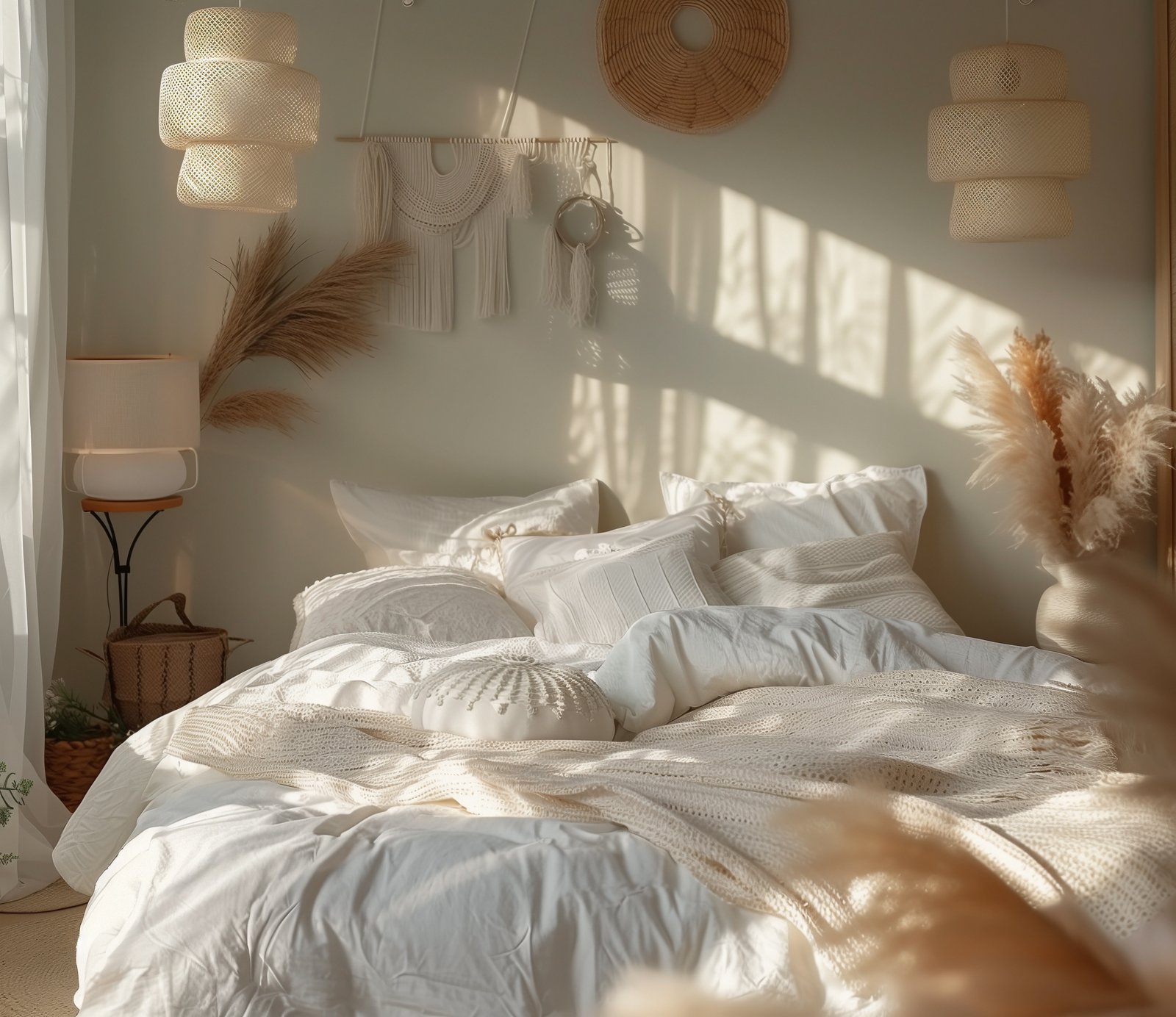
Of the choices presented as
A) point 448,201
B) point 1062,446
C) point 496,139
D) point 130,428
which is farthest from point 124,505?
point 1062,446

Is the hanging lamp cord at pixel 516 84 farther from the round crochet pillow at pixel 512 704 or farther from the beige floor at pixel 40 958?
the beige floor at pixel 40 958

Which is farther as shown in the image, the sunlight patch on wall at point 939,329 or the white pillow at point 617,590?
the sunlight patch on wall at point 939,329

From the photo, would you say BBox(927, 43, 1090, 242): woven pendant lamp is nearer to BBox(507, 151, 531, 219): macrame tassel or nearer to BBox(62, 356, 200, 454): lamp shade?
BBox(507, 151, 531, 219): macrame tassel

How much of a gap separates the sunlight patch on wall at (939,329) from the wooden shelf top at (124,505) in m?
2.39

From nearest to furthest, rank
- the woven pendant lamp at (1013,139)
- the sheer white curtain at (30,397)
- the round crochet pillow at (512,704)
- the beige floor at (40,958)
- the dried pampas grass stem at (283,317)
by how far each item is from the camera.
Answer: the round crochet pillow at (512,704) < the beige floor at (40,958) < the sheer white curtain at (30,397) < the woven pendant lamp at (1013,139) < the dried pampas grass stem at (283,317)

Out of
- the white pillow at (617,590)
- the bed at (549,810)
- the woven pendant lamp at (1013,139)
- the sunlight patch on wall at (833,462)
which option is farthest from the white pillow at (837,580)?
the woven pendant lamp at (1013,139)

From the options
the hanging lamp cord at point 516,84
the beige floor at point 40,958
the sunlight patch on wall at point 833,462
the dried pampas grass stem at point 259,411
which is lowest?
the beige floor at point 40,958

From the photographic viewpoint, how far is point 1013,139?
3.19m

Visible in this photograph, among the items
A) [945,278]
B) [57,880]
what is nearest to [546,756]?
[57,880]

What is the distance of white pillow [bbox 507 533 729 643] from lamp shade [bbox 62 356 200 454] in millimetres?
1202

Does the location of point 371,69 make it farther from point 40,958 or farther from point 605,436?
point 40,958

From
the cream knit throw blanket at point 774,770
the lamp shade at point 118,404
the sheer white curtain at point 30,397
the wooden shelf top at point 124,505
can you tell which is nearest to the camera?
the cream knit throw blanket at point 774,770

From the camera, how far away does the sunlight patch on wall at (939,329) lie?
3.98 metres

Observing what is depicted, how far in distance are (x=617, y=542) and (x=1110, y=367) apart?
5.76 ft
